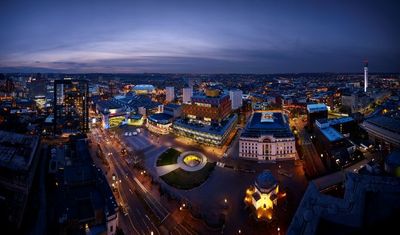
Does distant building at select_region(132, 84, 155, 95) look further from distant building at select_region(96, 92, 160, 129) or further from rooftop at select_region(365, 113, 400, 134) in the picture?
rooftop at select_region(365, 113, 400, 134)

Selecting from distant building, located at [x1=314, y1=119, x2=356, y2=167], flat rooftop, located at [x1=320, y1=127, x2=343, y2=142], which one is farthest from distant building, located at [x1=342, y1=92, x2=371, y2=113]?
flat rooftop, located at [x1=320, y1=127, x2=343, y2=142]

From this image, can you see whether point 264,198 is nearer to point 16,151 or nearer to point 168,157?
point 168,157

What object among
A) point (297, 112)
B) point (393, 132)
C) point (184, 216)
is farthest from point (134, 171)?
point (297, 112)

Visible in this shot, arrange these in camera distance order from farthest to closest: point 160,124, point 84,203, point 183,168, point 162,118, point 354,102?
point 354,102 → point 162,118 → point 160,124 → point 183,168 → point 84,203

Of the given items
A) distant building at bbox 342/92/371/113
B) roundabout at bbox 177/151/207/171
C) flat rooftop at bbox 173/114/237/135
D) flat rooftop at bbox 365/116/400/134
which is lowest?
roundabout at bbox 177/151/207/171

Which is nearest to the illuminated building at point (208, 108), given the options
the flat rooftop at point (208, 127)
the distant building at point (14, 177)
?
the flat rooftop at point (208, 127)

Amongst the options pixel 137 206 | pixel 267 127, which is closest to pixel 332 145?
pixel 267 127
